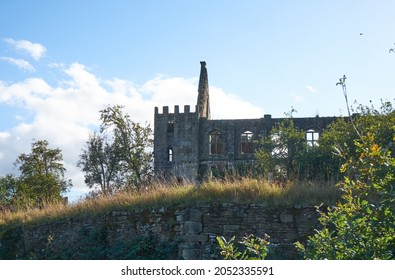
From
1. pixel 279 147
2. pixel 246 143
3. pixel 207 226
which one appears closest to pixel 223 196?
pixel 207 226

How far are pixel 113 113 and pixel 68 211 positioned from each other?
104ft

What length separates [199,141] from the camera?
4628cm

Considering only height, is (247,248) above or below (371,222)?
below

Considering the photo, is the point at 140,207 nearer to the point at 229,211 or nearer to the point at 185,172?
the point at 229,211

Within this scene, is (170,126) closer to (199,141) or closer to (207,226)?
(199,141)

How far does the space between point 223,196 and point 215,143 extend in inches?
1262

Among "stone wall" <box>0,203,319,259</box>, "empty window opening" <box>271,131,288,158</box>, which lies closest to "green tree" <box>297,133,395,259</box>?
"stone wall" <box>0,203,319,259</box>

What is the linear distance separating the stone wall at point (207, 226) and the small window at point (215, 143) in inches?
1222

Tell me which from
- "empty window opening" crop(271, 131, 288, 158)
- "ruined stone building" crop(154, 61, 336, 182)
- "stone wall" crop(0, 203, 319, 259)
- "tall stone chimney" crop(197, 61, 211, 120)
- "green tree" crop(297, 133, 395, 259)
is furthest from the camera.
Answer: "tall stone chimney" crop(197, 61, 211, 120)

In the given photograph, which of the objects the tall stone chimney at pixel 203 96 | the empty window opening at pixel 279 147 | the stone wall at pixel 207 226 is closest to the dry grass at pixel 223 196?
the stone wall at pixel 207 226

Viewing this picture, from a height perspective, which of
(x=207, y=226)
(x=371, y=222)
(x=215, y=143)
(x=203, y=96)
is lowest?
(x=207, y=226)

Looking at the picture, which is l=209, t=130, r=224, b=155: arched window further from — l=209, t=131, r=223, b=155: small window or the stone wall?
the stone wall

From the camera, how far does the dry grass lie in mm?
13859

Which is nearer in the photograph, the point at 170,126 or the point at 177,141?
the point at 177,141
